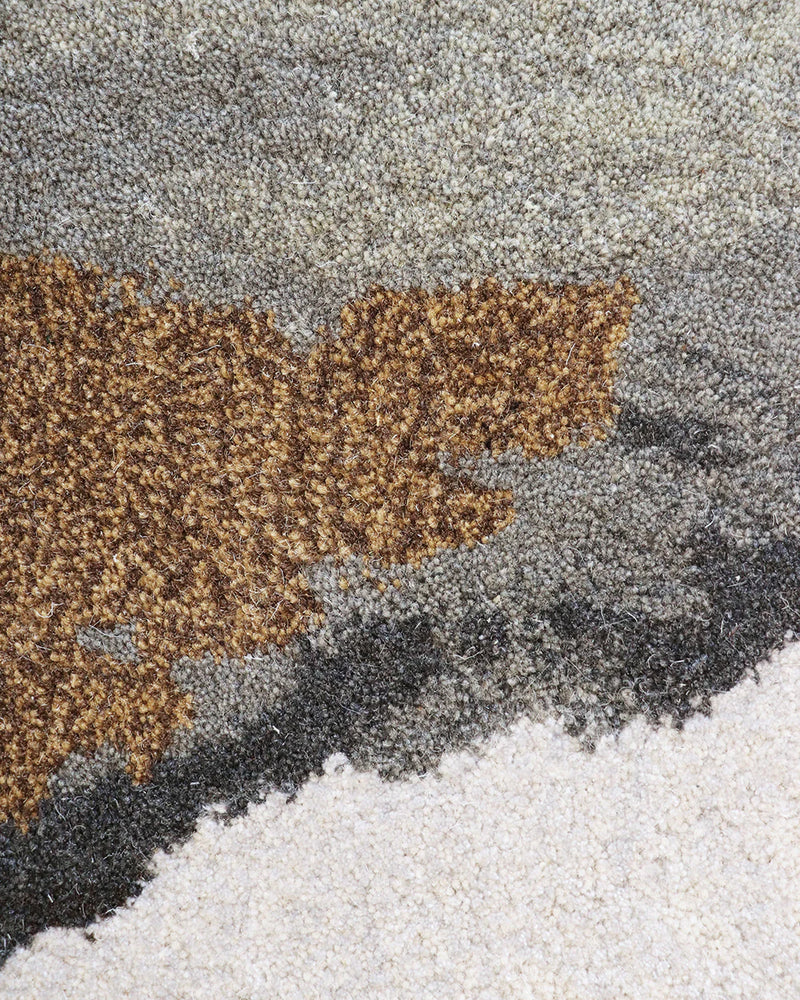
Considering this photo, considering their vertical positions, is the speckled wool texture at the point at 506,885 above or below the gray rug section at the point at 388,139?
below

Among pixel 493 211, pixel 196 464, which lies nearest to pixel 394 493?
pixel 196 464

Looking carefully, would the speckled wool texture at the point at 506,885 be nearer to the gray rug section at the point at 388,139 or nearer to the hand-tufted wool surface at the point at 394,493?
the hand-tufted wool surface at the point at 394,493

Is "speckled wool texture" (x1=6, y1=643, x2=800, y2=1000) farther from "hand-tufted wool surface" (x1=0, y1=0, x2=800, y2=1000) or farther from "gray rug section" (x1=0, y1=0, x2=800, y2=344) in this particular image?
"gray rug section" (x1=0, y1=0, x2=800, y2=344)

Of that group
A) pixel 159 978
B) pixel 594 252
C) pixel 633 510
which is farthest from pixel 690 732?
pixel 159 978

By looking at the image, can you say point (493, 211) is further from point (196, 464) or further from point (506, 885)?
point (506, 885)

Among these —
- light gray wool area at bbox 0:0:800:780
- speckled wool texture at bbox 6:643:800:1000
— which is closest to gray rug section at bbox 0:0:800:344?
light gray wool area at bbox 0:0:800:780

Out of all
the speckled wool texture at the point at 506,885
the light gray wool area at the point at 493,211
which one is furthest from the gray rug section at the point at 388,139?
the speckled wool texture at the point at 506,885
